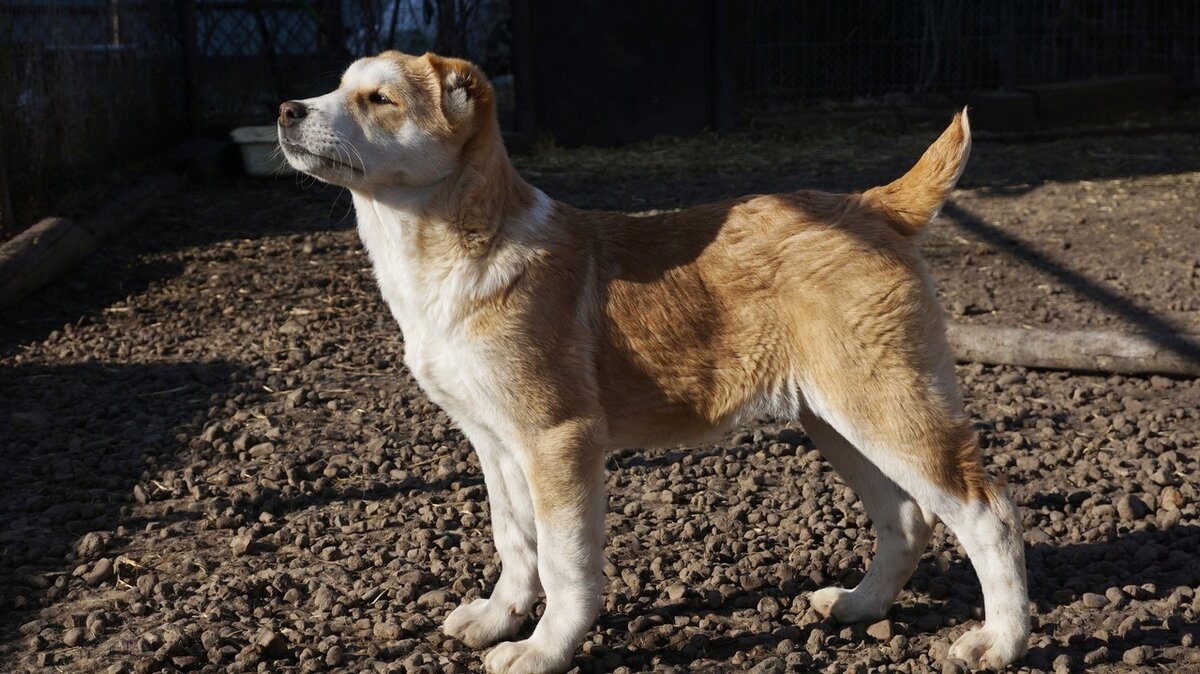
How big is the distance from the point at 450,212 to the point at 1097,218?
6.34m

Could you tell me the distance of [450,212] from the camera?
11.3 feet

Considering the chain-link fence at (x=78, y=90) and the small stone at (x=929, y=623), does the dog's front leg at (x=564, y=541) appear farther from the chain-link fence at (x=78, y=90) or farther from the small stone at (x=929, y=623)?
the chain-link fence at (x=78, y=90)

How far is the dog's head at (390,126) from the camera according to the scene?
3.40 meters

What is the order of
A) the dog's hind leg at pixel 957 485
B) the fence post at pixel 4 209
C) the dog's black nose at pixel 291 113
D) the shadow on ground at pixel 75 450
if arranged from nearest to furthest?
the dog's hind leg at pixel 957 485, the dog's black nose at pixel 291 113, the shadow on ground at pixel 75 450, the fence post at pixel 4 209

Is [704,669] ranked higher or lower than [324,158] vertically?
lower

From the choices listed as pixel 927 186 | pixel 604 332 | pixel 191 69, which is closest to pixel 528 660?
pixel 604 332

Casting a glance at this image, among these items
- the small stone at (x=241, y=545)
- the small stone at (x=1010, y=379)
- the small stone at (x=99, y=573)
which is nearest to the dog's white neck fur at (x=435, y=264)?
the small stone at (x=241, y=545)

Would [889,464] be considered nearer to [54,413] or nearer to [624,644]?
[624,644]

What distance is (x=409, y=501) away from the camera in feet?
15.3

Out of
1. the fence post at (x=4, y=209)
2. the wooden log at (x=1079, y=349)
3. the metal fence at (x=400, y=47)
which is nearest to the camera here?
the wooden log at (x=1079, y=349)

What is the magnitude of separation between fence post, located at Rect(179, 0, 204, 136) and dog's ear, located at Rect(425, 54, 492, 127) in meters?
9.11

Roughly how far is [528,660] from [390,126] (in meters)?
1.48

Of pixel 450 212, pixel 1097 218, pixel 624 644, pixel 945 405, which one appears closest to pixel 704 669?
pixel 624 644

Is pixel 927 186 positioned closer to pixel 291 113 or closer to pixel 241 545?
pixel 291 113
